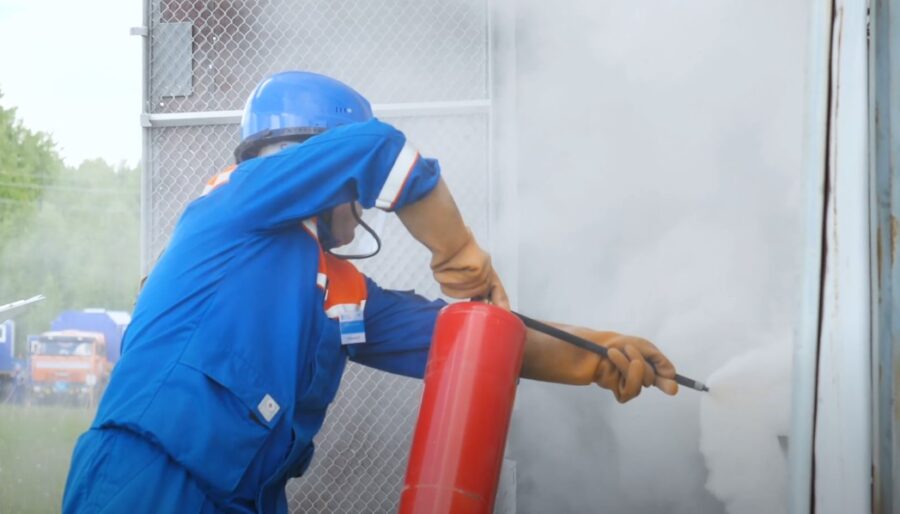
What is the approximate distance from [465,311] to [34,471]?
10.7m

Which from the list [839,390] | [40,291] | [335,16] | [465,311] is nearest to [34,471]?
[335,16]

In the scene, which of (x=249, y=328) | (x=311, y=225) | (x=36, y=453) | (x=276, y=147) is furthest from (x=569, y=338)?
(x=36, y=453)

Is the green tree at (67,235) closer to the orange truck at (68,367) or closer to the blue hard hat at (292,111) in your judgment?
the orange truck at (68,367)

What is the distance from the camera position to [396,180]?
2180 mm

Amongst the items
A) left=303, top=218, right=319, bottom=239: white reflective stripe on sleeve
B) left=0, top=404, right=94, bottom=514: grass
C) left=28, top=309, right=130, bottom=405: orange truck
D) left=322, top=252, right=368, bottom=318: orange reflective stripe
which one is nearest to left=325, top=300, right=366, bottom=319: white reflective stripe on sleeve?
left=322, top=252, right=368, bottom=318: orange reflective stripe

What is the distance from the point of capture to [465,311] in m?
2.23

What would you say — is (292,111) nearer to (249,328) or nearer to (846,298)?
(249,328)

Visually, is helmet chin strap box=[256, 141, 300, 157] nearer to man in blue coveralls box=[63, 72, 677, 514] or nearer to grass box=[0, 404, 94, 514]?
man in blue coveralls box=[63, 72, 677, 514]

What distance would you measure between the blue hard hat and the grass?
23.4 ft

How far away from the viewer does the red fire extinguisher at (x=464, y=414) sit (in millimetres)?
2088

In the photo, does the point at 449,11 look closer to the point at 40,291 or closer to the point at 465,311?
the point at 465,311

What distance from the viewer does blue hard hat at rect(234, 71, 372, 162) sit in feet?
8.40

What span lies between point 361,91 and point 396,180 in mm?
2408

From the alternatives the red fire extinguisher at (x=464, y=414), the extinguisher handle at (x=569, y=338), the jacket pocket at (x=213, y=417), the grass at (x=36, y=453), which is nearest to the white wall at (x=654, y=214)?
the extinguisher handle at (x=569, y=338)
